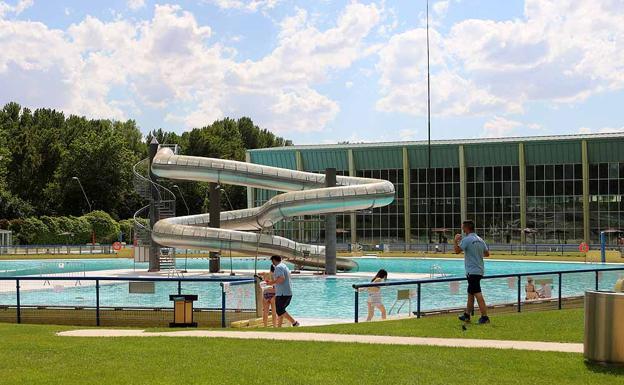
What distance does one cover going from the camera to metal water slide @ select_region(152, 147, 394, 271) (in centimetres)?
4078

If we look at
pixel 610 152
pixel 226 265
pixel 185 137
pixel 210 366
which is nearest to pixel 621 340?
pixel 210 366

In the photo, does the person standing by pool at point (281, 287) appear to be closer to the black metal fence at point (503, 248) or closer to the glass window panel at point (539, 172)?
the black metal fence at point (503, 248)

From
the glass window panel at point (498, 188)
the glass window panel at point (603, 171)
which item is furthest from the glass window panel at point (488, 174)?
the glass window panel at point (603, 171)

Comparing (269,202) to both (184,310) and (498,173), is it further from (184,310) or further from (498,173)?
(498,173)

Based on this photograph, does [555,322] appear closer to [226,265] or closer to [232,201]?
[226,265]

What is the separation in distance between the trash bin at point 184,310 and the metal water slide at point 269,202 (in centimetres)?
2229

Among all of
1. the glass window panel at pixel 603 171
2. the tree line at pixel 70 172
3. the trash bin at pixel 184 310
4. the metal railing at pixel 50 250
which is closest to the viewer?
the trash bin at pixel 184 310

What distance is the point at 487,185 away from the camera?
8381cm

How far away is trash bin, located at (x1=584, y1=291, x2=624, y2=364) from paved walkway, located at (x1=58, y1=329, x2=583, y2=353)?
147 cm

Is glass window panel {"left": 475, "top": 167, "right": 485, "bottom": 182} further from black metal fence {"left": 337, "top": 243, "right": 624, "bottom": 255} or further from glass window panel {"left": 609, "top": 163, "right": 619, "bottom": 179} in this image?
black metal fence {"left": 337, "top": 243, "right": 624, "bottom": 255}

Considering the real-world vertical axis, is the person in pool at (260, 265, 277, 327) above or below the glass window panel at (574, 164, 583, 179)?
below

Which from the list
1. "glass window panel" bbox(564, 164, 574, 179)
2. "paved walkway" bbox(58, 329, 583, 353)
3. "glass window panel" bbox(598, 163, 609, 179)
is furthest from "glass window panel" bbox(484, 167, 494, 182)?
"paved walkway" bbox(58, 329, 583, 353)

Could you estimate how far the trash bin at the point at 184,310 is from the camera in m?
18.5

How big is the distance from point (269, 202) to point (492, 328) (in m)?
28.8
